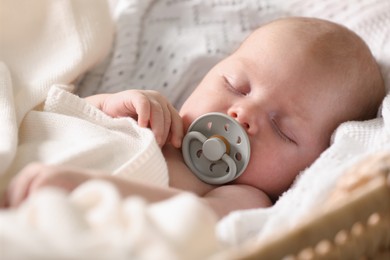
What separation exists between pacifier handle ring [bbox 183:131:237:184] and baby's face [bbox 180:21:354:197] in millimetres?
33

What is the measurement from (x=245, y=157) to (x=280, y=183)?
100mm

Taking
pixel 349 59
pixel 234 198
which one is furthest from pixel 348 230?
pixel 349 59

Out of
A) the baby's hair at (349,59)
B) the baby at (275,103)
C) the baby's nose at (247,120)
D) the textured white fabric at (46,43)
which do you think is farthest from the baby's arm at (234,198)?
the textured white fabric at (46,43)

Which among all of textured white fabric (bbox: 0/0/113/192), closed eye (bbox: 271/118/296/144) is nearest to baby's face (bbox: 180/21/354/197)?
closed eye (bbox: 271/118/296/144)

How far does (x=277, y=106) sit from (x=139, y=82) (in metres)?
0.44

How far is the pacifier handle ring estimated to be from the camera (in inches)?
49.7

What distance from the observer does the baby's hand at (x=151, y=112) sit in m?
1.23


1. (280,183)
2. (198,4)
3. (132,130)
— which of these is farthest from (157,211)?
(198,4)

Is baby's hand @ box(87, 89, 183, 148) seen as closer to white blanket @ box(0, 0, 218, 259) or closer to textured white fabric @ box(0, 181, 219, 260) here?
white blanket @ box(0, 0, 218, 259)

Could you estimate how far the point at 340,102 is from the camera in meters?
1.35

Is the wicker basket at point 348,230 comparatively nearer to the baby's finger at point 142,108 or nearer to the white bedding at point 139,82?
the white bedding at point 139,82

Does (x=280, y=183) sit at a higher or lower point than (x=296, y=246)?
lower

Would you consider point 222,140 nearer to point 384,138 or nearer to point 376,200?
point 384,138

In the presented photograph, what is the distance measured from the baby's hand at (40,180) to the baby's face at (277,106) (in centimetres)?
45
